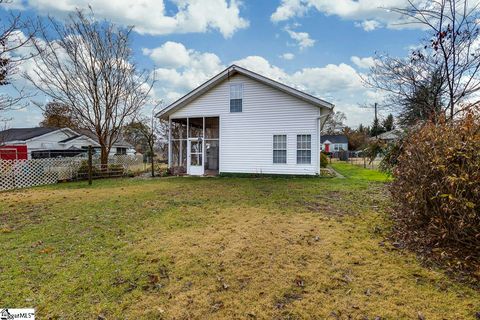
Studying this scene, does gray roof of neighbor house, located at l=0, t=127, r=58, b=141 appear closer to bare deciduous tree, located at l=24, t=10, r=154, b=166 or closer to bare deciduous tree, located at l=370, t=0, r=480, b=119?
bare deciduous tree, located at l=24, t=10, r=154, b=166

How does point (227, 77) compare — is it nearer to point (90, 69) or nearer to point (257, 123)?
point (257, 123)

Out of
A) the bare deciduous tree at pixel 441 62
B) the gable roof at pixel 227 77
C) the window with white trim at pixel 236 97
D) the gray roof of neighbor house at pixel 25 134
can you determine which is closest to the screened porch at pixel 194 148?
the gable roof at pixel 227 77

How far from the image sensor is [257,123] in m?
15.1

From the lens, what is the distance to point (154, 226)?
5770 mm

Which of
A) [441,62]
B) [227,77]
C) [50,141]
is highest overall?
[227,77]

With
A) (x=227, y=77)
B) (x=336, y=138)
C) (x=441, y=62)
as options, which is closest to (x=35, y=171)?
(x=227, y=77)

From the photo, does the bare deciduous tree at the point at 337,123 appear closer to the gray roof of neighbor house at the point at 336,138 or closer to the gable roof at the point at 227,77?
the gray roof of neighbor house at the point at 336,138

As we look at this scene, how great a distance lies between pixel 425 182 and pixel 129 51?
1805 cm

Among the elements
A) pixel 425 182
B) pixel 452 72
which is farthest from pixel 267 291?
pixel 452 72

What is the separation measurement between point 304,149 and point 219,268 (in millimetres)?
11528

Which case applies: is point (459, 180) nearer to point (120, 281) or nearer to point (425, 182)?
point (425, 182)

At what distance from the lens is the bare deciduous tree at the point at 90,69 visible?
16.4 meters

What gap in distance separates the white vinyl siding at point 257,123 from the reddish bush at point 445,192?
31.7 ft

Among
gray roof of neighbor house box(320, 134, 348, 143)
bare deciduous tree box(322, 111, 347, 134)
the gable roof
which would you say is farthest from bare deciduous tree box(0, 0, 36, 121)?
bare deciduous tree box(322, 111, 347, 134)
